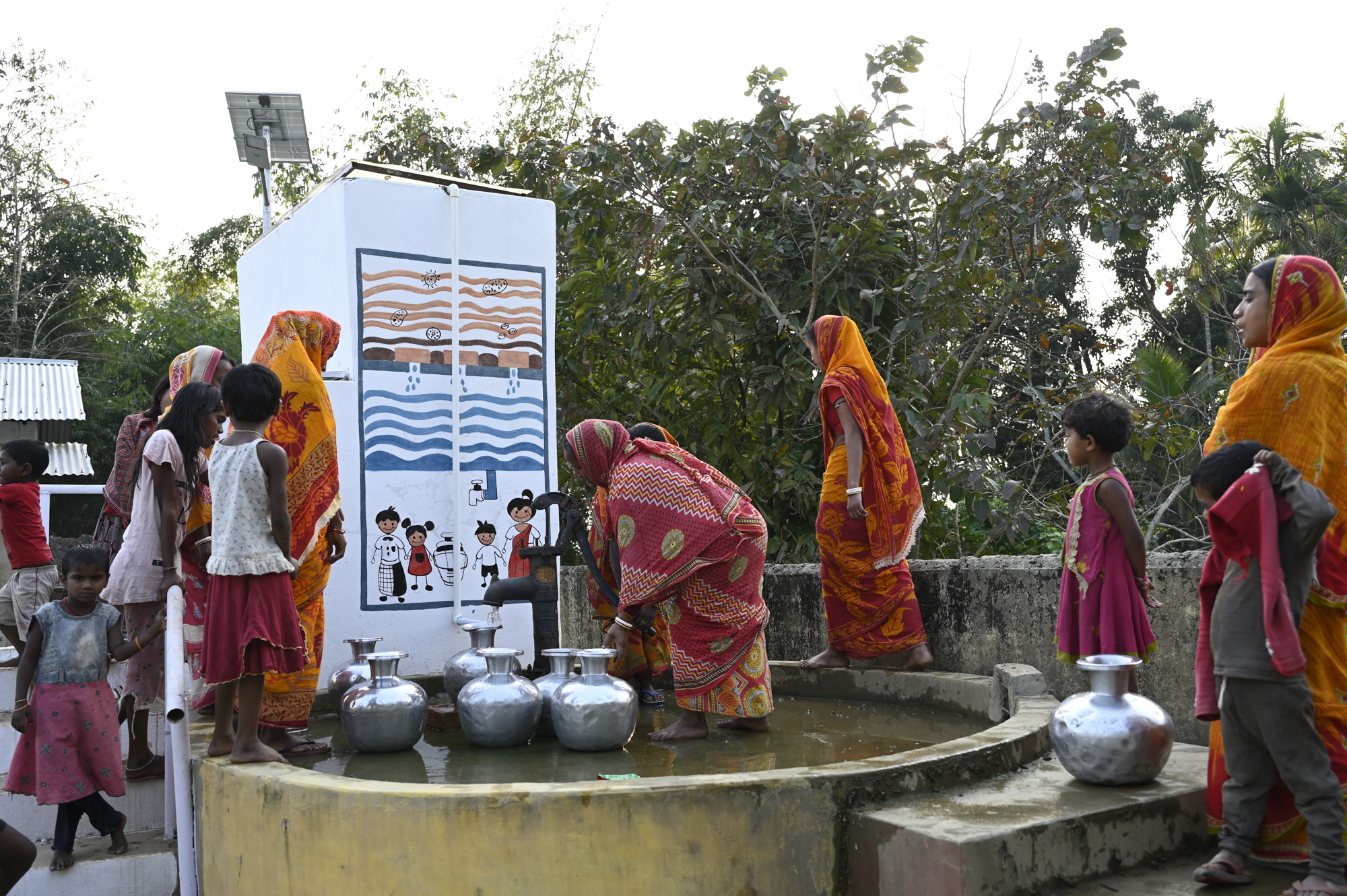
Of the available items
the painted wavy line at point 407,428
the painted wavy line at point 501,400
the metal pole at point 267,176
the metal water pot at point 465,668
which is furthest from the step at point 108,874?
the metal pole at point 267,176

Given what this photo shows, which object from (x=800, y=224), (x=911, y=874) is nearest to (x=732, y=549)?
(x=911, y=874)

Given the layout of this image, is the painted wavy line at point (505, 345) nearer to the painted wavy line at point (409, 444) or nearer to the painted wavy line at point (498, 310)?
the painted wavy line at point (498, 310)

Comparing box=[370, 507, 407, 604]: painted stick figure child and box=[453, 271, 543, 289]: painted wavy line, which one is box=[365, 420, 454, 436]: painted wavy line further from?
box=[453, 271, 543, 289]: painted wavy line

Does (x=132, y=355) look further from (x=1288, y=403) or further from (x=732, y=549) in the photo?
(x=1288, y=403)

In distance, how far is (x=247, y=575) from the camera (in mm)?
3840

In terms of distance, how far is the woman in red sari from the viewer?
4320 millimetres

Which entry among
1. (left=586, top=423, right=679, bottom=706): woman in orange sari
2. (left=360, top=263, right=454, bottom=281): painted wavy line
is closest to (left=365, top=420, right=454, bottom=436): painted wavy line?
(left=360, top=263, right=454, bottom=281): painted wavy line

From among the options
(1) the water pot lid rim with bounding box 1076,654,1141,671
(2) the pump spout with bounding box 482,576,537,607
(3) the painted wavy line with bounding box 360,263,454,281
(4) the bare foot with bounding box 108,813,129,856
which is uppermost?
(3) the painted wavy line with bounding box 360,263,454,281

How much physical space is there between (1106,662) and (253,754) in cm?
293

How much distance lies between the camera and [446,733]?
480 cm

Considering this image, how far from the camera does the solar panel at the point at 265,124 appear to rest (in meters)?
10.0

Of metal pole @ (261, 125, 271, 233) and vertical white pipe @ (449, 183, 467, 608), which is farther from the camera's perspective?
metal pole @ (261, 125, 271, 233)

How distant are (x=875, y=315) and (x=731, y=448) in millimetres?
1497

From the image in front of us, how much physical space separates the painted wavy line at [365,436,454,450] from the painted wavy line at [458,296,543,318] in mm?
841
